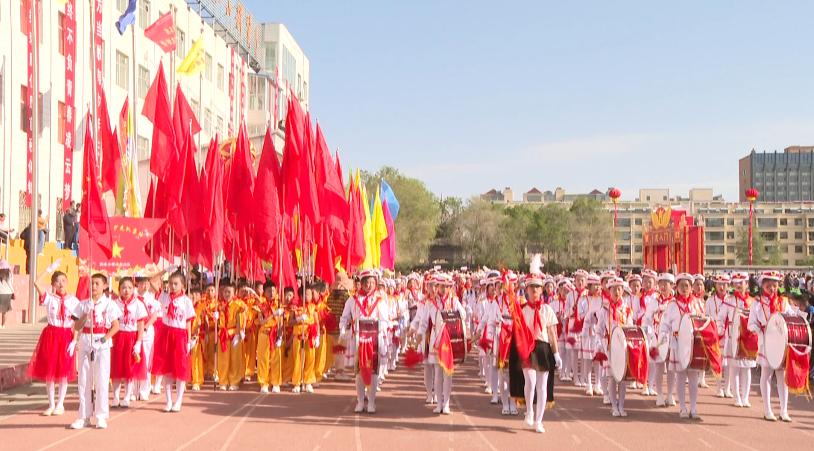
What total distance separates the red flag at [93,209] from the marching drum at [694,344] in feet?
28.4

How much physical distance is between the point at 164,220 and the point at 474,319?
667cm

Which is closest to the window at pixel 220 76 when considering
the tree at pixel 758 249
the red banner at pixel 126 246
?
the red banner at pixel 126 246

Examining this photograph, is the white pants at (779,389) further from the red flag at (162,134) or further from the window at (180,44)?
the window at (180,44)

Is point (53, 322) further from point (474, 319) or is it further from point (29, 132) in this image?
point (29, 132)


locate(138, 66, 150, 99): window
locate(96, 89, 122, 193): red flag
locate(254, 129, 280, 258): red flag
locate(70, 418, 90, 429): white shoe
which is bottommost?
locate(70, 418, 90, 429): white shoe

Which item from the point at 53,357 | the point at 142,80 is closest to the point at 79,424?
the point at 53,357

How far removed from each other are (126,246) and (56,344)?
11.5 feet

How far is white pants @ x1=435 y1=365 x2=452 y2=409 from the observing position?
534 inches

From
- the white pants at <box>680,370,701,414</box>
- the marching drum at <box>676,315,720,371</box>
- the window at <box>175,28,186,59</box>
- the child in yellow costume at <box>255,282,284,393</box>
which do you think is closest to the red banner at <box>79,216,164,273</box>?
the child in yellow costume at <box>255,282,284,393</box>

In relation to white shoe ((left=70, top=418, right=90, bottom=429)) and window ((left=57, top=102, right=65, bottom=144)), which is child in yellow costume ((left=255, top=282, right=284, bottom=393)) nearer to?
white shoe ((left=70, top=418, right=90, bottom=429))

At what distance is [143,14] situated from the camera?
39.5 metres

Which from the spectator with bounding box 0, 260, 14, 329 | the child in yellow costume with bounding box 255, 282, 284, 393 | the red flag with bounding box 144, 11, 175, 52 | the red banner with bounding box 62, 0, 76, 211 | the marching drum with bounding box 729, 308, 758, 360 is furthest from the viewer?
the red banner with bounding box 62, 0, 76, 211

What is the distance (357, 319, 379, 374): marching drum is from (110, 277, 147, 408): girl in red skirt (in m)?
3.13

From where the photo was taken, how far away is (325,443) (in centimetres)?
1102
